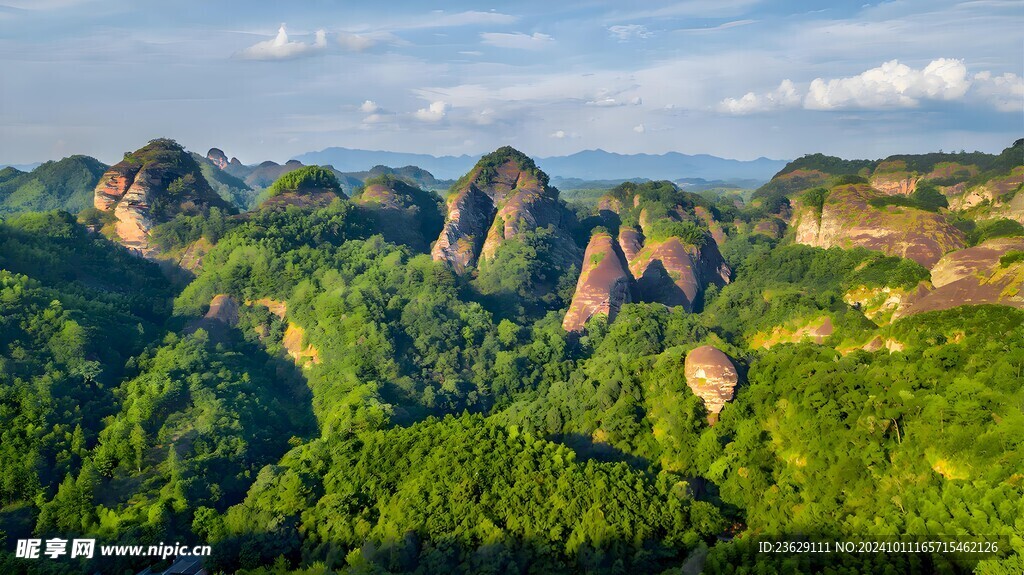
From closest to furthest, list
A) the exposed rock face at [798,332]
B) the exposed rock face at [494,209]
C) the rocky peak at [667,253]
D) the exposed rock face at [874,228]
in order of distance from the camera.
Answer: the exposed rock face at [798,332], the exposed rock face at [874,228], the rocky peak at [667,253], the exposed rock face at [494,209]

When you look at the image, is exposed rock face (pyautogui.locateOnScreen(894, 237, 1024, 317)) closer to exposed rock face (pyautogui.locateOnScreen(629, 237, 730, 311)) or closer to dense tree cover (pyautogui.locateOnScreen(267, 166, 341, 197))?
exposed rock face (pyautogui.locateOnScreen(629, 237, 730, 311))

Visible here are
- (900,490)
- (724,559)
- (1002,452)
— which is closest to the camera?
(724,559)

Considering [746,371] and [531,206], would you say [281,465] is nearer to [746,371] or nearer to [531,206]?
[746,371]

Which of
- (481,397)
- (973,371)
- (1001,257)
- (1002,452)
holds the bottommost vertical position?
(481,397)

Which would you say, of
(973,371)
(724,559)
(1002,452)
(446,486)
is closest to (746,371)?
(973,371)

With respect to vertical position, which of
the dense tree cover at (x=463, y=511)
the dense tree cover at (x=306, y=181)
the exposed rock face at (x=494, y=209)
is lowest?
the dense tree cover at (x=463, y=511)

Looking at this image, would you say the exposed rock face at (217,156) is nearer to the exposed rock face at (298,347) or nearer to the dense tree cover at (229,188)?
the dense tree cover at (229,188)

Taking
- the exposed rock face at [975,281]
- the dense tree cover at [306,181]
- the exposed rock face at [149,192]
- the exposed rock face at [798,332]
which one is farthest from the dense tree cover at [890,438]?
the dense tree cover at [306,181]

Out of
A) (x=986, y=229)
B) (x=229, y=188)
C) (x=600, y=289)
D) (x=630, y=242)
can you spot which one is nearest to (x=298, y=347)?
(x=600, y=289)
